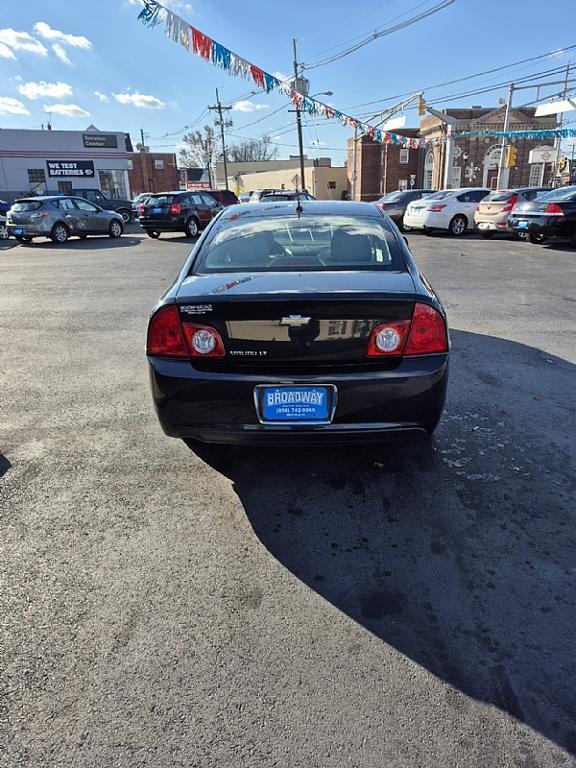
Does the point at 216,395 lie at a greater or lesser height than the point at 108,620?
greater

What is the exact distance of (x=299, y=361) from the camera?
2.88m

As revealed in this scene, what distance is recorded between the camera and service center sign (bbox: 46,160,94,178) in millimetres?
38125

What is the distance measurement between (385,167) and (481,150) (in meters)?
8.30

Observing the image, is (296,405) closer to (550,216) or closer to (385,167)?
(550,216)

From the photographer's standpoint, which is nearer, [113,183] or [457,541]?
[457,541]

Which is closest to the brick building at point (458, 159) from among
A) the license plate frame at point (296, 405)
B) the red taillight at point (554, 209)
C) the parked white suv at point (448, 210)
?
the parked white suv at point (448, 210)

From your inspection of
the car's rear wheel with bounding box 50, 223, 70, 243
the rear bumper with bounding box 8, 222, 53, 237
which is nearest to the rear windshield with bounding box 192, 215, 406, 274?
the rear bumper with bounding box 8, 222, 53, 237

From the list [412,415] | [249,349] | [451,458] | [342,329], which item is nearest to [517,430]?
[451,458]

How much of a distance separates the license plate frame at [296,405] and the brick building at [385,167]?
50.4 meters

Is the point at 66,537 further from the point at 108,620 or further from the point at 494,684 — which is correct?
the point at 494,684

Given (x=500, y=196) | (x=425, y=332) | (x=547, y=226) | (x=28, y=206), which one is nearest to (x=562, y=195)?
(x=547, y=226)

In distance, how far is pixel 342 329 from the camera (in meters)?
2.85

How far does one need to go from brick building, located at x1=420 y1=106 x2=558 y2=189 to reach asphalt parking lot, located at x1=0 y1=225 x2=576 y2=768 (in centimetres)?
4421

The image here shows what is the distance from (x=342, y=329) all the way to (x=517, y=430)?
A: 6.11ft
